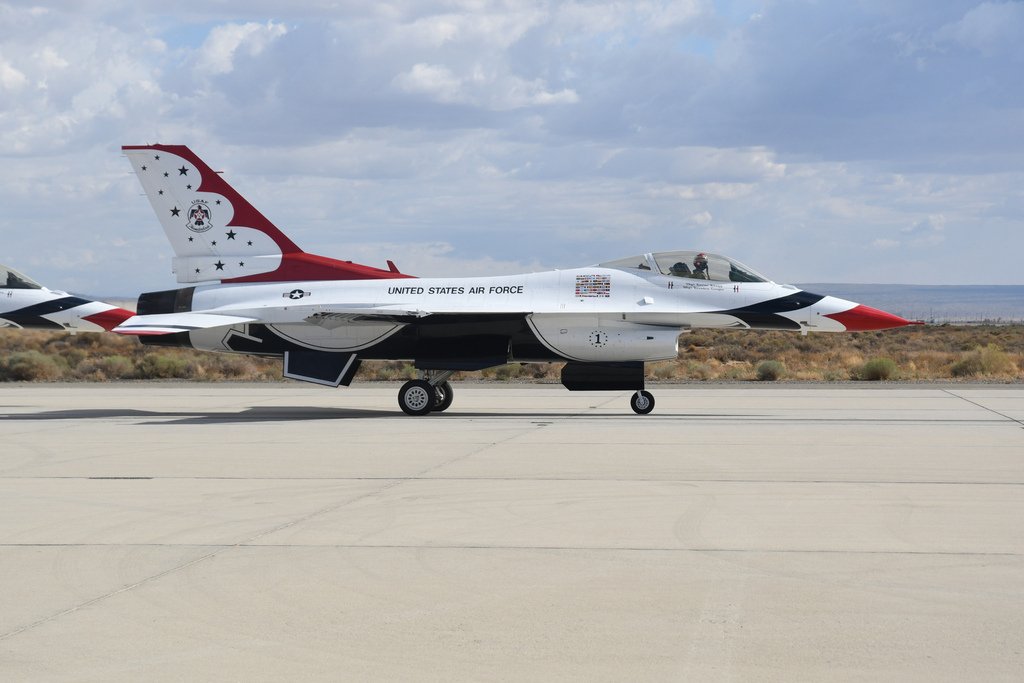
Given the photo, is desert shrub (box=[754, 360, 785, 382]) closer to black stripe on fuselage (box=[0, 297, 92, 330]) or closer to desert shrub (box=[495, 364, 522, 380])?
desert shrub (box=[495, 364, 522, 380])

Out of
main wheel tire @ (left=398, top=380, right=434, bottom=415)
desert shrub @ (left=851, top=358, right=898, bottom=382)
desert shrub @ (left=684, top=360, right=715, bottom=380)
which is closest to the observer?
main wheel tire @ (left=398, top=380, right=434, bottom=415)

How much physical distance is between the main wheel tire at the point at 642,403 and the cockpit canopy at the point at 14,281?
1110 cm

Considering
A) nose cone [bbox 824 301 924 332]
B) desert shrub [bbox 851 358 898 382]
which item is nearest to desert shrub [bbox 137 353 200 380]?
desert shrub [bbox 851 358 898 382]

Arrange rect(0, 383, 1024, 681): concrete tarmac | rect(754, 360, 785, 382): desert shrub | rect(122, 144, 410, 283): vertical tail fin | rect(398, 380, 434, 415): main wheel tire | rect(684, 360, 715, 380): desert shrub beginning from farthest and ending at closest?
rect(684, 360, 715, 380): desert shrub < rect(754, 360, 785, 382): desert shrub < rect(122, 144, 410, 283): vertical tail fin < rect(398, 380, 434, 415): main wheel tire < rect(0, 383, 1024, 681): concrete tarmac

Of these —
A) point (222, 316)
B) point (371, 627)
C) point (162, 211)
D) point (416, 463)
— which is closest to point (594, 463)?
point (416, 463)

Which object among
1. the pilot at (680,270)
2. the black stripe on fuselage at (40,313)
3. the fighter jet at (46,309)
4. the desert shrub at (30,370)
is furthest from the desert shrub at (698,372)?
the desert shrub at (30,370)

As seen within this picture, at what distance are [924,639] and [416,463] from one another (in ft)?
24.0

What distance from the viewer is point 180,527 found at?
8508mm

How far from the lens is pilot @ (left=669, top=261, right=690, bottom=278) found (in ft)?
61.5

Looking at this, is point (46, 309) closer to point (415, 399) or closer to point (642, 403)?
point (415, 399)

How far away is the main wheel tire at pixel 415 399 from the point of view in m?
19.1

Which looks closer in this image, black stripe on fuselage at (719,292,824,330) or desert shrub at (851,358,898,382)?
black stripe on fuselage at (719,292,824,330)

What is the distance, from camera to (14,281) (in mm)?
21453

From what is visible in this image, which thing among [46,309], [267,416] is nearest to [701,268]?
[267,416]
